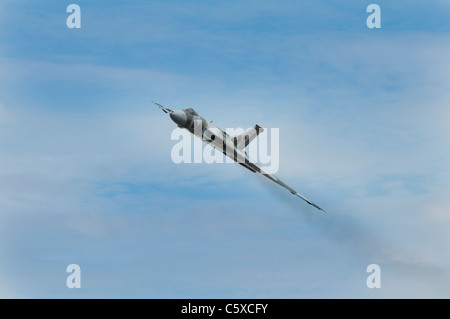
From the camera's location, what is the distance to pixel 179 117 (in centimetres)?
12988

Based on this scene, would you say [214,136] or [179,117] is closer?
[179,117]

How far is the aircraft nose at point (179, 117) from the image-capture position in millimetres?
129500

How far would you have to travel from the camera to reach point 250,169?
137500 mm

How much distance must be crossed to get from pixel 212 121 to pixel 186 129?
566 cm

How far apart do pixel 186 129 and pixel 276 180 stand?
2032 cm

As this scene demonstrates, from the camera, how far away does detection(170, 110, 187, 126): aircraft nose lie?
5098 inches

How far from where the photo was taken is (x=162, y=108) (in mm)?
128250
